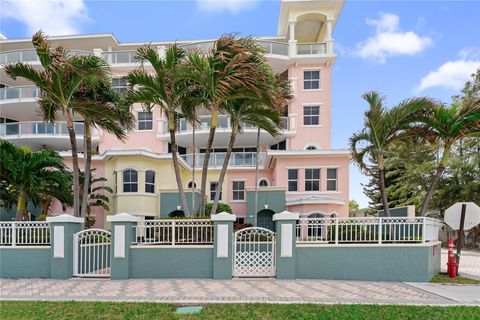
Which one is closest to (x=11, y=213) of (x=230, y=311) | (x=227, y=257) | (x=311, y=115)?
(x=227, y=257)

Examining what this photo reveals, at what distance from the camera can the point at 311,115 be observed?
2192 cm

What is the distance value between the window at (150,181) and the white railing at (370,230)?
38.0 feet

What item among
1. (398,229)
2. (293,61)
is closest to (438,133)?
(398,229)

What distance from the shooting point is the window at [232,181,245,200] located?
20.9 meters

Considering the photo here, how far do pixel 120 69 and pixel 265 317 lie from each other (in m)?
21.6

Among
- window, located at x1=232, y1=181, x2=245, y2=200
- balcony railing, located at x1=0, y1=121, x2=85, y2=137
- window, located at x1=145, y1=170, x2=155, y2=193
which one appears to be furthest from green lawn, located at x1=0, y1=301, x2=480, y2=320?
balcony railing, located at x1=0, y1=121, x2=85, y2=137

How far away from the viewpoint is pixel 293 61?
21891 millimetres

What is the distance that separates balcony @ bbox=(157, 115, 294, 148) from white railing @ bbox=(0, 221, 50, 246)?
1176 centimetres

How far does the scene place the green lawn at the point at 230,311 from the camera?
5633 mm

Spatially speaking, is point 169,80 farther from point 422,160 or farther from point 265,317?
point 422,160

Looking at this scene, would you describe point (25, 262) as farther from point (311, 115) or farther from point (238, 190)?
point (311, 115)

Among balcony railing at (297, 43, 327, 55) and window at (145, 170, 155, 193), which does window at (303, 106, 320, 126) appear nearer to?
balcony railing at (297, 43, 327, 55)

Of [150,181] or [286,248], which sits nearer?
[286,248]

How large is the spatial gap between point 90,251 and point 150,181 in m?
9.30
